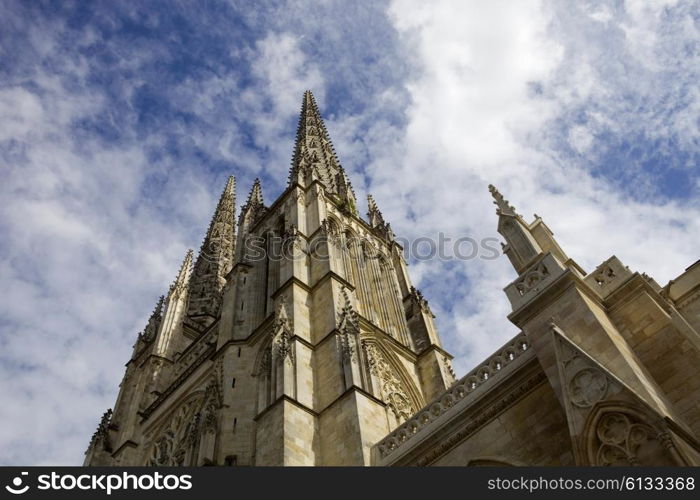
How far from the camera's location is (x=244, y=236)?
90.5 feet

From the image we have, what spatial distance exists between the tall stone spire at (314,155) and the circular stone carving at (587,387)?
777 inches

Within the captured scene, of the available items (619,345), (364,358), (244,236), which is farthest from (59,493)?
(244,236)

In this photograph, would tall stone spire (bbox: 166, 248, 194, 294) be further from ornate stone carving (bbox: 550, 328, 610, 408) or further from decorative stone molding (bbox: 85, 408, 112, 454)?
ornate stone carving (bbox: 550, 328, 610, 408)

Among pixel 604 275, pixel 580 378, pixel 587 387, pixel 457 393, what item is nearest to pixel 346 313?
pixel 457 393

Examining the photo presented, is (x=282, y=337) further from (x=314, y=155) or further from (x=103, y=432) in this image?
(x=314, y=155)

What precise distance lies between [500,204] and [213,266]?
3114 cm

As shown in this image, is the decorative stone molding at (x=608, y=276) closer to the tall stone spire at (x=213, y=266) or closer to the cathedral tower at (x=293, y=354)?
the cathedral tower at (x=293, y=354)

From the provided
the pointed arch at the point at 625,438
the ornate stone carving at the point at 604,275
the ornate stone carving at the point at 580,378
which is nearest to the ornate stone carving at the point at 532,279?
the ornate stone carving at the point at 604,275

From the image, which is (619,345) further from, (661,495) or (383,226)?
(383,226)

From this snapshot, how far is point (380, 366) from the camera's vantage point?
1828cm

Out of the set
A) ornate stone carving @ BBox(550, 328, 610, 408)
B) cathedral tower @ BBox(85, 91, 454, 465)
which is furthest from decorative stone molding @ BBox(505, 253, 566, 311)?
cathedral tower @ BBox(85, 91, 454, 465)

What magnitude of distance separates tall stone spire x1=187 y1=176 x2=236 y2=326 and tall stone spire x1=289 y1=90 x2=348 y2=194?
735 centimetres

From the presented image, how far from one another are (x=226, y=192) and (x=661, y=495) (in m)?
48.2

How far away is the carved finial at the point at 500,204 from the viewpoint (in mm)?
12234
